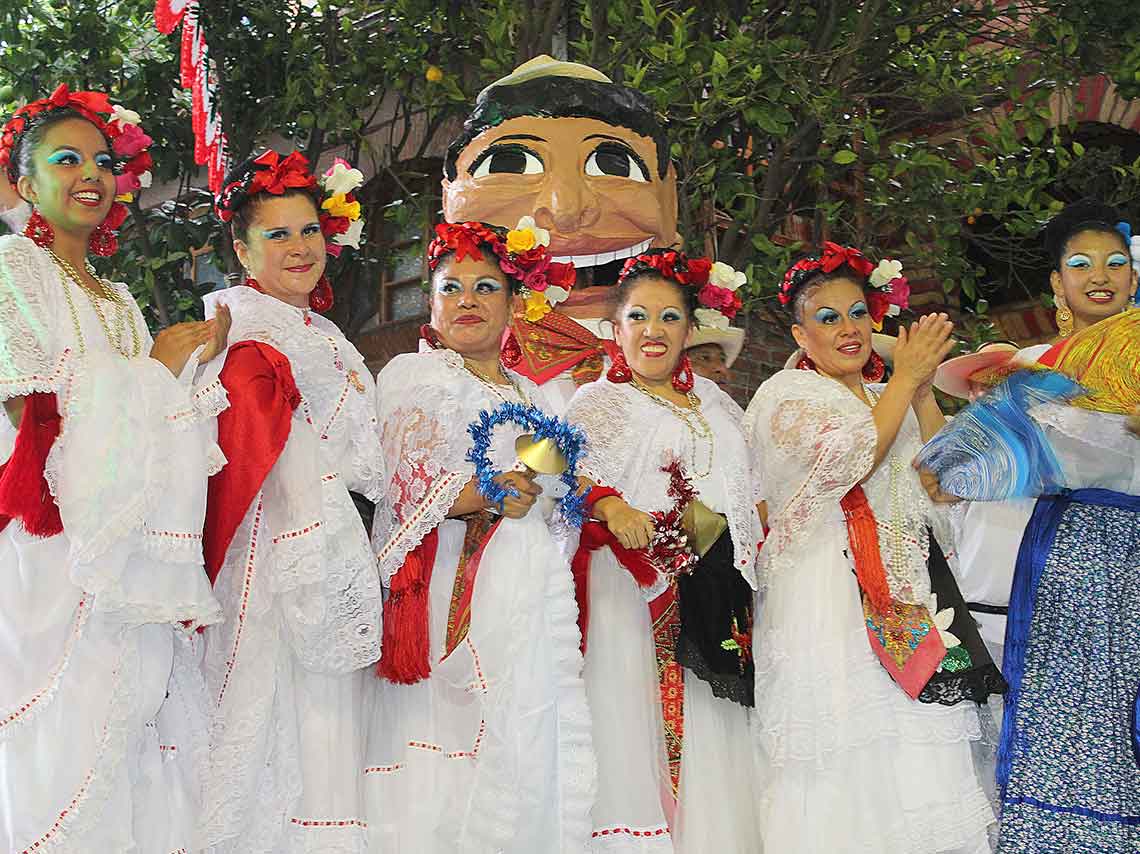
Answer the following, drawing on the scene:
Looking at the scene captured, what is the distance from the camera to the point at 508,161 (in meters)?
4.61

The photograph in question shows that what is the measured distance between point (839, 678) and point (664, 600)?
0.49 meters

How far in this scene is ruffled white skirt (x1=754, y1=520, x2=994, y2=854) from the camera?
131 inches

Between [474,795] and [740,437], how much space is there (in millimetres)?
1206

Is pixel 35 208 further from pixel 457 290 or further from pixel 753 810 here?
pixel 753 810

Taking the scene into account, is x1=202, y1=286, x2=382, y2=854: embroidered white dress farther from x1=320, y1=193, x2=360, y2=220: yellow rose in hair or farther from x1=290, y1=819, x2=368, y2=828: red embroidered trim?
x1=320, y1=193, x2=360, y2=220: yellow rose in hair

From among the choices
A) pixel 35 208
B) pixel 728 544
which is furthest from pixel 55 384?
pixel 728 544

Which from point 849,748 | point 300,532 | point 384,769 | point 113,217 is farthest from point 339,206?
point 849,748

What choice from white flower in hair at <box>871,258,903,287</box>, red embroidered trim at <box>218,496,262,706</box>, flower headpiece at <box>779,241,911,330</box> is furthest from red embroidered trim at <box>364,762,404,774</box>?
white flower in hair at <box>871,258,903,287</box>

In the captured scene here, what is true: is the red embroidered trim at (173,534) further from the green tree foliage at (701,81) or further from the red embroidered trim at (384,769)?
the green tree foliage at (701,81)

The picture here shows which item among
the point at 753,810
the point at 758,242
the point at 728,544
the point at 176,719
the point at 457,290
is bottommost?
the point at 753,810

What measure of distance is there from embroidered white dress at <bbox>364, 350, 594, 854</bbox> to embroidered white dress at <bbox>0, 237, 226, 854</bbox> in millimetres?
492

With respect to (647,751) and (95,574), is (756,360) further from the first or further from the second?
(95,574)

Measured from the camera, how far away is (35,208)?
3273 millimetres

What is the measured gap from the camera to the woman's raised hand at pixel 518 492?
3377 millimetres
